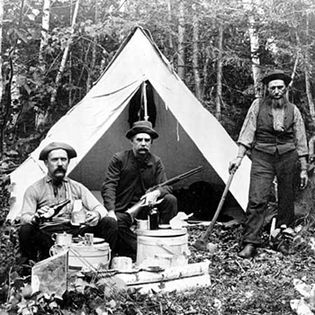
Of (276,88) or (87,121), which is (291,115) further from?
(87,121)

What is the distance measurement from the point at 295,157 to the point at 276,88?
709 mm

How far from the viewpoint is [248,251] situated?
505cm

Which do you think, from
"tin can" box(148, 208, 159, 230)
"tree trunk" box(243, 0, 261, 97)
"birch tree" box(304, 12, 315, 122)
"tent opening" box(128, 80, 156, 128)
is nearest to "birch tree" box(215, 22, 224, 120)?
"tree trunk" box(243, 0, 261, 97)

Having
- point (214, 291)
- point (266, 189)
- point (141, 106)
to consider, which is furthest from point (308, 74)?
point (214, 291)

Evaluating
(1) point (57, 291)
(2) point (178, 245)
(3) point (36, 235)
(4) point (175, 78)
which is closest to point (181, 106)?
(4) point (175, 78)

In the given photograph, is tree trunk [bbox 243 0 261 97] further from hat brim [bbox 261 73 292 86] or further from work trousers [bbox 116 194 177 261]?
work trousers [bbox 116 194 177 261]

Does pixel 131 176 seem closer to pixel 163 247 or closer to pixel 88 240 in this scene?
pixel 163 247

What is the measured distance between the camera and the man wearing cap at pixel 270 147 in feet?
16.9

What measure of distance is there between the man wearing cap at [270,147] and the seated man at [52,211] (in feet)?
5.21

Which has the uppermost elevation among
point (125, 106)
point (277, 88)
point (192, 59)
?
point (192, 59)

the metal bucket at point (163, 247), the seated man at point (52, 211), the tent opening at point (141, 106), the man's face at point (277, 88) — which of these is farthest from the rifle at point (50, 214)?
the tent opening at point (141, 106)

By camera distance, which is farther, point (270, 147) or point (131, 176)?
point (270, 147)

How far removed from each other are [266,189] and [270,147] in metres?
0.41

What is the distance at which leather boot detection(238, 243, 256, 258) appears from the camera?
5.03 m
